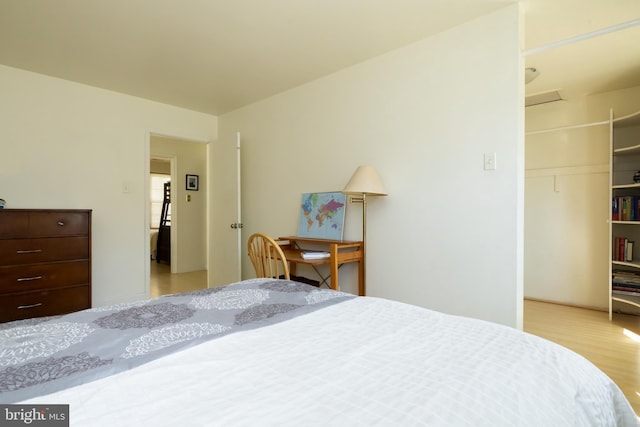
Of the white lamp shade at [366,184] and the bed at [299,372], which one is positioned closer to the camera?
the bed at [299,372]

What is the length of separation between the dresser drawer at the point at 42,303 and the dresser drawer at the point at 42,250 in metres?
0.27

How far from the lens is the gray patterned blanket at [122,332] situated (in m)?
0.68

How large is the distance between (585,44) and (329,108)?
2.09 meters

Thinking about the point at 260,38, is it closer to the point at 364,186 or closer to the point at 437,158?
the point at 364,186

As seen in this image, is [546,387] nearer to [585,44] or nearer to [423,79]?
[423,79]

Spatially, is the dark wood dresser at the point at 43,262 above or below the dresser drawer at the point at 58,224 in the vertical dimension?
below

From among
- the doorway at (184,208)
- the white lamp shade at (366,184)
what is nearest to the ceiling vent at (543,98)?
the white lamp shade at (366,184)

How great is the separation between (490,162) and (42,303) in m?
3.65

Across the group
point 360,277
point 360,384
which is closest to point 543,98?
point 360,277

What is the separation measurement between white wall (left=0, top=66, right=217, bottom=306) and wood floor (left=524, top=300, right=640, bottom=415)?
412 centimetres

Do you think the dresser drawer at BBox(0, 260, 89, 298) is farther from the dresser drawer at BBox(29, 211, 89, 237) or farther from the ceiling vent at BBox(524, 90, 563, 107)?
the ceiling vent at BBox(524, 90, 563, 107)

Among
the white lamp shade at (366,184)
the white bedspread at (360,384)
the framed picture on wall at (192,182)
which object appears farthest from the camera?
the framed picture on wall at (192,182)

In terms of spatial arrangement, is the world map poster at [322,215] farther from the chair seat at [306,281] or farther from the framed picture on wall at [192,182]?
the framed picture on wall at [192,182]

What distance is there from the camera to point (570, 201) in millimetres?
3736
